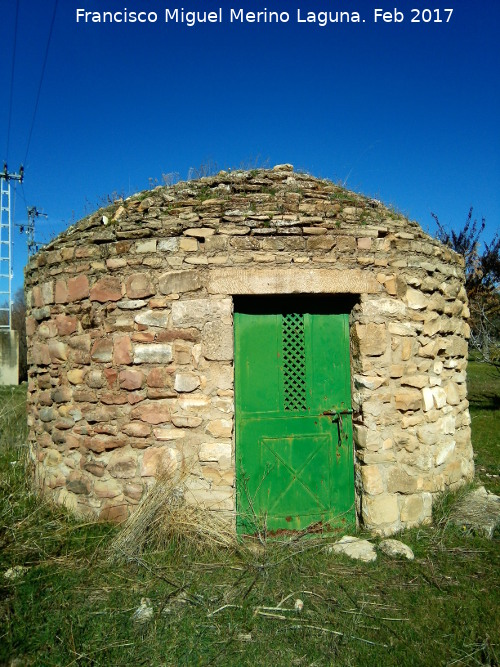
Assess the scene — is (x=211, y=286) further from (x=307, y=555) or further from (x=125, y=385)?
(x=307, y=555)

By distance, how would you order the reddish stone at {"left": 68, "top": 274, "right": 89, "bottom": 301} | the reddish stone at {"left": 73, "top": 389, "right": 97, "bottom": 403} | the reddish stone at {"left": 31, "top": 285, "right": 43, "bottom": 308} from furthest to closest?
the reddish stone at {"left": 31, "top": 285, "right": 43, "bottom": 308}
the reddish stone at {"left": 68, "top": 274, "right": 89, "bottom": 301}
the reddish stone at {"left": 73, "top": 389, "right": 97, "bottom": 403}

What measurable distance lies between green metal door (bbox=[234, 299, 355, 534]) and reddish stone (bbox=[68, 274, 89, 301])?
4.86ft

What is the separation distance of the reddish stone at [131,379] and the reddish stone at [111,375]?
0.28 feet

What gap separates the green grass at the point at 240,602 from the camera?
2646mm

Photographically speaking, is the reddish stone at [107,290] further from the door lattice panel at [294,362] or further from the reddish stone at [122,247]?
the door lattice panel at [294,362]

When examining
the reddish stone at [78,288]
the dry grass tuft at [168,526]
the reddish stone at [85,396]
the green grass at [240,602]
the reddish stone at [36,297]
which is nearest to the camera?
the green grass at [240,602]

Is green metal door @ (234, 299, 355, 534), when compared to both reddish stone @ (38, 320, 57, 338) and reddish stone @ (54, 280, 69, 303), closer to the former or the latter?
reddish stone @ (54, 280, 69, 303)

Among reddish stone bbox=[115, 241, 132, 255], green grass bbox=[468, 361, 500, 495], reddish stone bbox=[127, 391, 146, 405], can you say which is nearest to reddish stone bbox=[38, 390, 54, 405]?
reddish stone bbox=[127, 391, 146, 405]

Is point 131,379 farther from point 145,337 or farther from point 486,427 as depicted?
point 486,427

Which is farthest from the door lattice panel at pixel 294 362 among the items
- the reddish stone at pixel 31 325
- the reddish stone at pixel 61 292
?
the reddish stone at pixel 31 325

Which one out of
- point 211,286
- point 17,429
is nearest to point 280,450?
point 211,286

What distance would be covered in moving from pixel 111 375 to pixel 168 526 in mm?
1411

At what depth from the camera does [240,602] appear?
122 inches

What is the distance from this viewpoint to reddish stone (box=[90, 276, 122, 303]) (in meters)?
4.25
